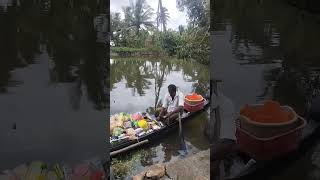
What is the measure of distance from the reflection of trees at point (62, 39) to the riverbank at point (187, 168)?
4.65 ft

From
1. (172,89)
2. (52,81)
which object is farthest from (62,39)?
(172,89)

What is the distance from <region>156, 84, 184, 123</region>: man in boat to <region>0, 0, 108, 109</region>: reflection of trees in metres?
1.05

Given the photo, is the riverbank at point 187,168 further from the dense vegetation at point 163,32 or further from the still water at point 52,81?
the still water at point 52,81

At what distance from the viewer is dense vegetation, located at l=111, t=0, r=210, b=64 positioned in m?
3.02

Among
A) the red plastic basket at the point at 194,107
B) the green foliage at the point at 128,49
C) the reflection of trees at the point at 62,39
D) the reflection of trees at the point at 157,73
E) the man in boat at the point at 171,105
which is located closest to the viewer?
the reflection of trees at the point at 62,39

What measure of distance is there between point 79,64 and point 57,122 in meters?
0.38

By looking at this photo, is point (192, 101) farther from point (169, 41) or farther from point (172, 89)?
point (169, 41)

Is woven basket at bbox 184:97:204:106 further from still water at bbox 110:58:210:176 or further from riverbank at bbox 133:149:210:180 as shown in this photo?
riverbank at bbox 133:149:210:180

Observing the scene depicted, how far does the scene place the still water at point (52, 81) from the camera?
226 centimetres

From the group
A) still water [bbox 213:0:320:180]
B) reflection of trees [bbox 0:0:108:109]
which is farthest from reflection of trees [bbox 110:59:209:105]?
still water [bbox 213:0:320:180]

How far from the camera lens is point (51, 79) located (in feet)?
7.62

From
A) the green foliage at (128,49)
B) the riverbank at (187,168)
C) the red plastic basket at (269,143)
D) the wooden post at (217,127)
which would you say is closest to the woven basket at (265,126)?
the red plastic basket at (269,143)

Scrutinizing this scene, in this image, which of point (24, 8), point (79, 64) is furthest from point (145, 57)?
point (24, 8)

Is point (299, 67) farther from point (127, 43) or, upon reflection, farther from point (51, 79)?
point (51, 79)
